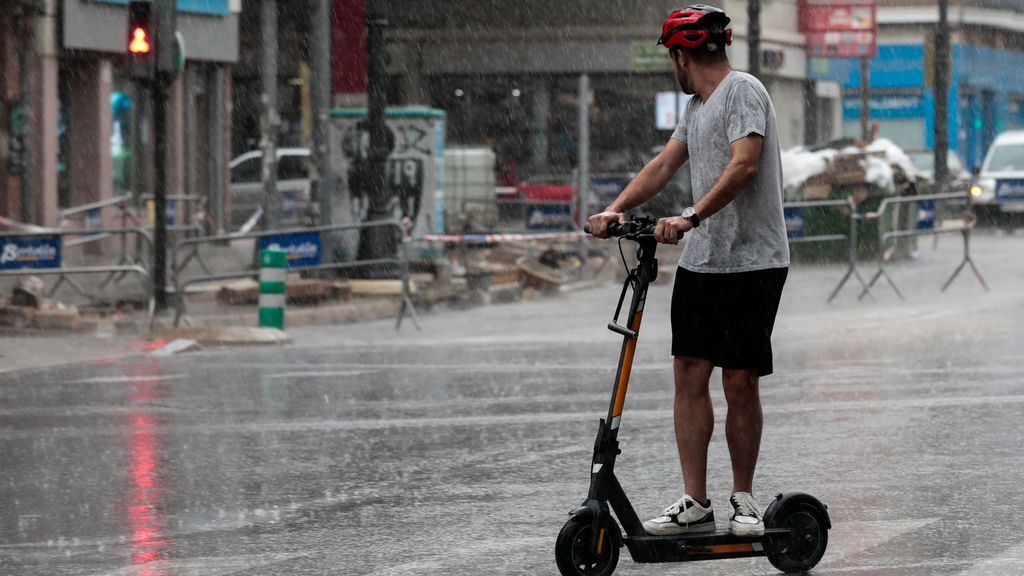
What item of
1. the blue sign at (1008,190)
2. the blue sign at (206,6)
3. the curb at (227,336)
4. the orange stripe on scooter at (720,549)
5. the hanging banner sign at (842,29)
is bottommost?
the curb at (227,336)

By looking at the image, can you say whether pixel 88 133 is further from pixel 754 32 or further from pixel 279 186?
pixel 754 32

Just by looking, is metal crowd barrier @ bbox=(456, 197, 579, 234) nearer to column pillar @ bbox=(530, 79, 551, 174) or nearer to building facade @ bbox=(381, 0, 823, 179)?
building facade @ bbox=(381, 0, 823, 179)

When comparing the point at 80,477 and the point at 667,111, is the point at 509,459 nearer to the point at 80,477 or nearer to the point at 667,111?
the point at 80,477

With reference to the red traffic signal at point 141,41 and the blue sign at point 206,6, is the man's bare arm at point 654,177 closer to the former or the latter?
the red traffic signal at point 141,41

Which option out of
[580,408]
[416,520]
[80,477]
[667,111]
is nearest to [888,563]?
[416,520]

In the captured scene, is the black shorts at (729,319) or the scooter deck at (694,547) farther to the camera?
the black shorts at (729,319)

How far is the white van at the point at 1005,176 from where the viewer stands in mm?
35625

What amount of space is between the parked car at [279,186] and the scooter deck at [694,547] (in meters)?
26.5

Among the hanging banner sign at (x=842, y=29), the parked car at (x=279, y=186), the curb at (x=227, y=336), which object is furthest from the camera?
the hanging banner sign at (x=842, y=29)

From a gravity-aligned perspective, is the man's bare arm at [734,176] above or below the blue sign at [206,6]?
below

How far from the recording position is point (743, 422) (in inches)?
239

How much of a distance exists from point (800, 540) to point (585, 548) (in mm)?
804

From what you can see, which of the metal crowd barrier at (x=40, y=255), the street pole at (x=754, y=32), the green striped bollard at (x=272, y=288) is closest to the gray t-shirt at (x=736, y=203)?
the green striped bollard at (x=272, y=288)

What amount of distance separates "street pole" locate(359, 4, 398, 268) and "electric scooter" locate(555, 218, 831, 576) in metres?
14.3
